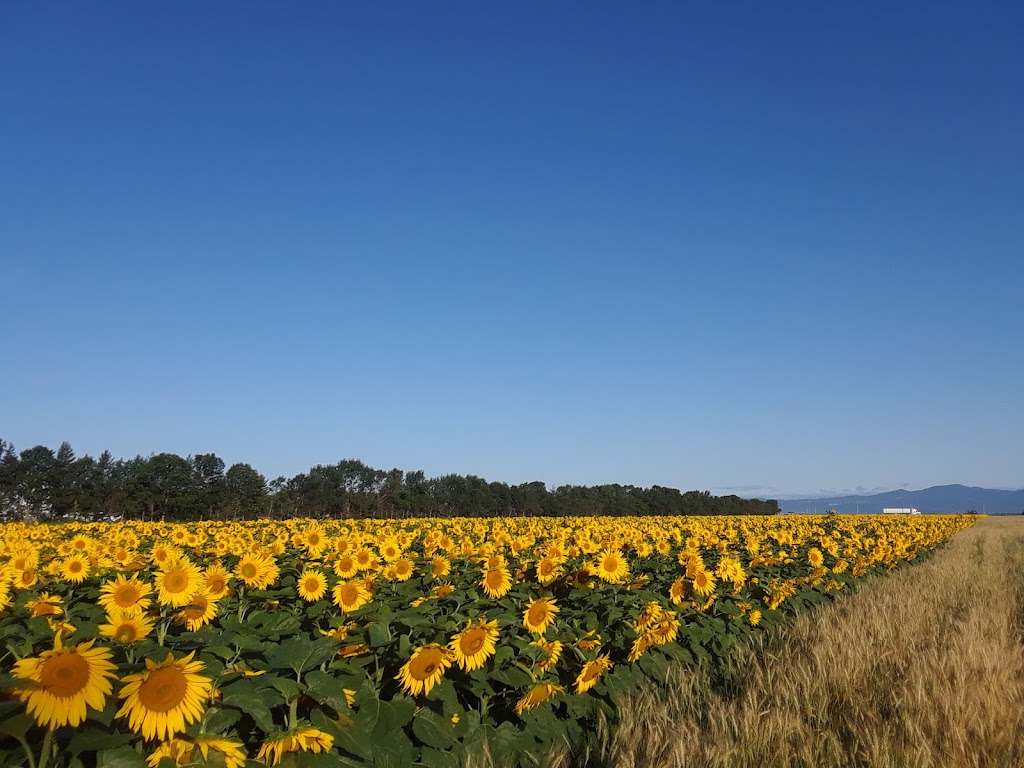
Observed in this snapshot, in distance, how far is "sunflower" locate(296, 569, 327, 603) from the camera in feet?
19.6

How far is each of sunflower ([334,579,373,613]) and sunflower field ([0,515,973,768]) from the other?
0.05 feet

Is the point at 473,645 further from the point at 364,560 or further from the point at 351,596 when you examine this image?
the point at 364,560

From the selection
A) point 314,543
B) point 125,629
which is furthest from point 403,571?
point 125,629

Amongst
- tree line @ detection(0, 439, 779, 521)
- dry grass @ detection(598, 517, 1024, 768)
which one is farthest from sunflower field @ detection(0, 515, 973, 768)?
tree line @ detection(0, 439, 779, 521)

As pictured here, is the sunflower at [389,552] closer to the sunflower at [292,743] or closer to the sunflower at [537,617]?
the sunflower at [537,617]

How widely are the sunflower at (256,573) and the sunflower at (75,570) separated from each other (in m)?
1.62

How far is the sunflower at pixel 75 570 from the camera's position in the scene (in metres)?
6.38

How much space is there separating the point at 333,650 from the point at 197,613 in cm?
131

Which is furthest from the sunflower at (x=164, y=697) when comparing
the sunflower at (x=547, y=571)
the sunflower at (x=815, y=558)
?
the sunflower at (x=815, y=558)

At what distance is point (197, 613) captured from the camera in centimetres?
453

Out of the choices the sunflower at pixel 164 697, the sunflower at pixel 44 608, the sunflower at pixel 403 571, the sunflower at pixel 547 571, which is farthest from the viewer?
the sunflower at pixel 547 571

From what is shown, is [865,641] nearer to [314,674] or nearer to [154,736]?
[314,674]

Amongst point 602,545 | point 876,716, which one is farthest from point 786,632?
point 876,716

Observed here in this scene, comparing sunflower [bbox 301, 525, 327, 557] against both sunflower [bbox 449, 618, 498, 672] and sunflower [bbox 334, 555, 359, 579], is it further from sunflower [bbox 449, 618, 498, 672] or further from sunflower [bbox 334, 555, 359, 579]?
sunflower [bbox 449, 618, 498, 672]
